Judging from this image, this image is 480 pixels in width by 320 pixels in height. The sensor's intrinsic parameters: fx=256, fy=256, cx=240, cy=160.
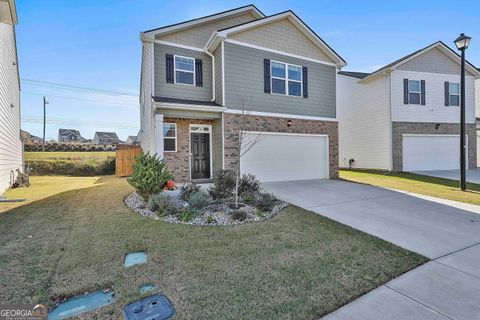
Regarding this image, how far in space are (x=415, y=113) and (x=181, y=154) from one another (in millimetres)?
15079

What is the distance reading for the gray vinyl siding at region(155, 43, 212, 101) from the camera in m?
10.6

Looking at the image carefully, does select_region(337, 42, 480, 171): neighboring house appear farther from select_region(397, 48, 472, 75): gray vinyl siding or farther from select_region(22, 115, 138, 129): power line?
select_region(22, 115, 138, 129): power line

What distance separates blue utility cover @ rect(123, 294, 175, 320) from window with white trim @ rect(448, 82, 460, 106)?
2140cm

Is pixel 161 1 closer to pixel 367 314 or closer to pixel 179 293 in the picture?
pixel 179 293

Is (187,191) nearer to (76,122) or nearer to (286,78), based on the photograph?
(286,78)

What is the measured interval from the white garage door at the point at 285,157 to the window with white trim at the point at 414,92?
7965mm

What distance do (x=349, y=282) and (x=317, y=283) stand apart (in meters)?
0.44

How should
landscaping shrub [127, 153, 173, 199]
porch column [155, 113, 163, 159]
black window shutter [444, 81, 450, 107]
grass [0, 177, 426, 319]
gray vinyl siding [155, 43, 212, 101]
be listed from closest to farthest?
grass [0, 177, 426, 319] → landscaping shrub [127, 153, 173, 199] → porch column [155, 113, 163, 159] → gray vinyl siding [155, 43, 212, 101] → black window shutter [444, 81, 450, 107]

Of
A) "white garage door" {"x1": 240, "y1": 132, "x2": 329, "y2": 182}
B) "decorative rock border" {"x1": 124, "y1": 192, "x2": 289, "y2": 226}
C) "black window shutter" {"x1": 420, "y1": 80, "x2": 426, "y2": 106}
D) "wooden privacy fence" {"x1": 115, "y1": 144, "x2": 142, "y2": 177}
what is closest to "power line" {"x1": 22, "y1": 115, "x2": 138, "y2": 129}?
"wooden privacy fence" {"x1": 115, "y1": 144, "x2": 142, "y2": 177}

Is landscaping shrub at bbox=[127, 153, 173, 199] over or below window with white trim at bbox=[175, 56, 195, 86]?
below

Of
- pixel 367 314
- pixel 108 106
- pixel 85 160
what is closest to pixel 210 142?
pixel 367 314

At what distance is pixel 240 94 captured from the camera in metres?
10.8

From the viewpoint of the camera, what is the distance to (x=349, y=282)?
3.41 meters

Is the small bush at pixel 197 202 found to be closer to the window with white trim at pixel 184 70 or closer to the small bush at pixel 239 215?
the small bush at pixel 239 215
